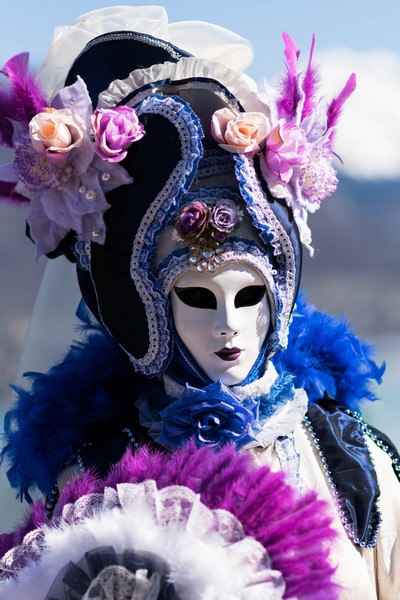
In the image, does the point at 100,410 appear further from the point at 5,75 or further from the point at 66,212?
the point at 5,75

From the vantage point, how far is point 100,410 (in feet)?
7.39

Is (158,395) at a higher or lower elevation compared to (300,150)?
lower

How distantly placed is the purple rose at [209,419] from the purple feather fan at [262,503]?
15.9 inches

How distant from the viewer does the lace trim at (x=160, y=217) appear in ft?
6.61

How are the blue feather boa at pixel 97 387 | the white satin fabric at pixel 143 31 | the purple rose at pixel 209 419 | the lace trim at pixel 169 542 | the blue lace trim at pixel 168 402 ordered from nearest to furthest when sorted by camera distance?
the lace trim at pixel 169 542, the purple rose at pixel 209 419, the blue lace trim at pixel 168 402, the blue feather boa at pixel 97 387, the white satin fabric at pixel 143 31

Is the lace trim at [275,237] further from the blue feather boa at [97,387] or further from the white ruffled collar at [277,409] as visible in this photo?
the blue feather boa at [97,387]

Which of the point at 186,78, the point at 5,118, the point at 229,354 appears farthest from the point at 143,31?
the point at 229,354

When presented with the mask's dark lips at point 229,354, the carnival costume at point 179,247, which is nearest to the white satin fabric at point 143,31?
the carnival costume at point 179,247

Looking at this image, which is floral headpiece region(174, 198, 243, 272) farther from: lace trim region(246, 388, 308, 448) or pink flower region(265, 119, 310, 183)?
lace trim region(246, 388, 308, 448)

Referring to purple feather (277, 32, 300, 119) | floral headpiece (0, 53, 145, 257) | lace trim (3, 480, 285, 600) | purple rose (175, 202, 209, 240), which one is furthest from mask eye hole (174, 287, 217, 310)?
lace trim (3, 480, 285, 600)

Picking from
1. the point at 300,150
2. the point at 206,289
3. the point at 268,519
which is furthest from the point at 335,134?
the point at 268,519

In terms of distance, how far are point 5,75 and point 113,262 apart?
0.50 m

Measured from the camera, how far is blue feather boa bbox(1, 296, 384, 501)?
88.0 inches

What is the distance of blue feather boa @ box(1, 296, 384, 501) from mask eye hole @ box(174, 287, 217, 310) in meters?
0.34
